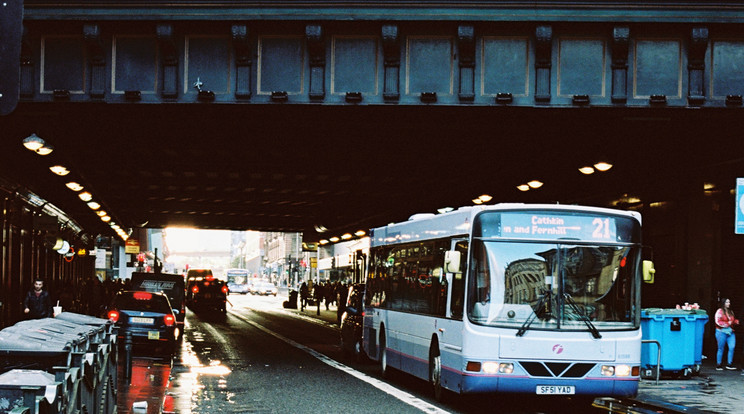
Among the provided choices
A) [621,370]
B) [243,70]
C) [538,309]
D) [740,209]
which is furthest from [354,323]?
[740,209]

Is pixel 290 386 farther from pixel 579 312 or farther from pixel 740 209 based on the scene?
pixel 740 209

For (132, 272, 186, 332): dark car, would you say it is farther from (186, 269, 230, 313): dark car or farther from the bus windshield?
the bus windshield

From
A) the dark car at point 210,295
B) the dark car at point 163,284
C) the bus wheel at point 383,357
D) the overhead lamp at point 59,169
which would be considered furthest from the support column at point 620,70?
the dark car at point 210,295

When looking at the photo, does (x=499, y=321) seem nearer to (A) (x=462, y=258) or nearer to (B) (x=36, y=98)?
(A) (x=462, y=258)

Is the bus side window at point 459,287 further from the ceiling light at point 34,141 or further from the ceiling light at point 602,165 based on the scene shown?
the ceiling light at point 602,165

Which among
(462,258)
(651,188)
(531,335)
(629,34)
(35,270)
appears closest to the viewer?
(531,335)

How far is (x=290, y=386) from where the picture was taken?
16859 millimetres

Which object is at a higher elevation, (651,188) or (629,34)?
(629,34)

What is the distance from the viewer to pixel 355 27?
698 inches

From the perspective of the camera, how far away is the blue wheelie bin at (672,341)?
19344 millimetres

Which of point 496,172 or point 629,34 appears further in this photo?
point 496,172

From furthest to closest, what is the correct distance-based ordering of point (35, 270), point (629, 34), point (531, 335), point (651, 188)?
point (35, 270) → point (651, 188) → point (629, 34) → point (531, 335)

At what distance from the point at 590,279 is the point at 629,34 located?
5.73m

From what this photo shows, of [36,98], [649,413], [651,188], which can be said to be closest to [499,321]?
[649,413]
